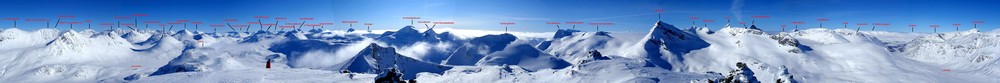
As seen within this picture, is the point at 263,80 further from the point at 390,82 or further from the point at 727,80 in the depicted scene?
the point at 727,80

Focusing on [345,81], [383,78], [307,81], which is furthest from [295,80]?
[383,78]

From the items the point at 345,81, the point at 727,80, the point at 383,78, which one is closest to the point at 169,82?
the point at 345,81

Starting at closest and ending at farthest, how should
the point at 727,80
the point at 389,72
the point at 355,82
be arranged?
the point at 389,72 < the point at 727,80 < the point at 355,82

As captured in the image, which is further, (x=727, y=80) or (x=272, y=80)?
(x=272, y=80)

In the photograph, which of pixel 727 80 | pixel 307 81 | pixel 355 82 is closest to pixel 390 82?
pixel 355 82

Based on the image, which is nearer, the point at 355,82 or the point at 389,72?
the point at 389,72

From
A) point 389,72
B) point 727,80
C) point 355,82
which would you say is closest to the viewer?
point 389,72

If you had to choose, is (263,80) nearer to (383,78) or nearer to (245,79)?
(245,79)

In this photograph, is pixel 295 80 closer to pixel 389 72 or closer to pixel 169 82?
pixel 169 82
